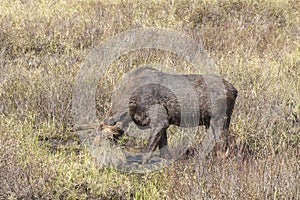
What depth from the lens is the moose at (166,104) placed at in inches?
177

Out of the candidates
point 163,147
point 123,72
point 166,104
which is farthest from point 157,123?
point 123,72

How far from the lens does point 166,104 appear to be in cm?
457

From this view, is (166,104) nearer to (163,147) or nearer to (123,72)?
(163,147)

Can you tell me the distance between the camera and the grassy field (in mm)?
4098

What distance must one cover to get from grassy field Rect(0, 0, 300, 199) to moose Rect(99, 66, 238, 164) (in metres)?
0.32

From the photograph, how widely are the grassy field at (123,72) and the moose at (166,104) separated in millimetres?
320

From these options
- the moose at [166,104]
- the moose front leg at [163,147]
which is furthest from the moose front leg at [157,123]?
the moose front leg at [163,147]

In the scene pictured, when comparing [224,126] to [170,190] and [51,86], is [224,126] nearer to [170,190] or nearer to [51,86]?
[170,190]

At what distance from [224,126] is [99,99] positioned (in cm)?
172

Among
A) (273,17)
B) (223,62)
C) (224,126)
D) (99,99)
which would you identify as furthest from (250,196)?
(273,17)

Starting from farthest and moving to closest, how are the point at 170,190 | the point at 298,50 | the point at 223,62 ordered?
the point at 298,50, the point at 223,62, the point at 170,190

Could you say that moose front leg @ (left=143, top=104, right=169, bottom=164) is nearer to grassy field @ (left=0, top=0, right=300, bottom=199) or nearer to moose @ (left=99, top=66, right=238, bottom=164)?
moose @ (left=99, top=66, right=238, bottom=164)

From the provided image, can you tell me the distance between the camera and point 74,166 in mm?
4547

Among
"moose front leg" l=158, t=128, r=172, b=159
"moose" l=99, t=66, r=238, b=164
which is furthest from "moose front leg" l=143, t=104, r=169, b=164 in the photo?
"moose front leg" l=158, t=128, r=172, b=159
